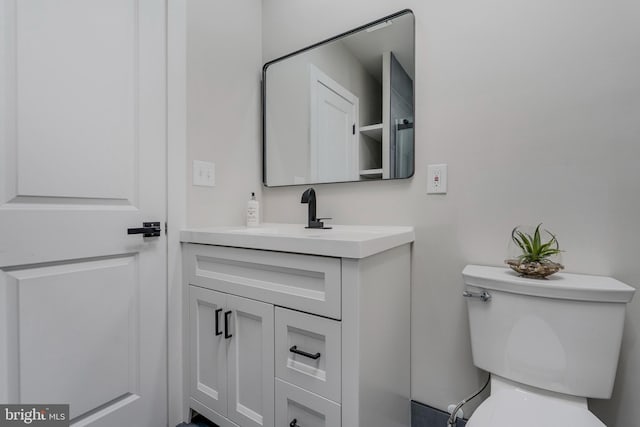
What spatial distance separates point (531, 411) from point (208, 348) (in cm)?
110

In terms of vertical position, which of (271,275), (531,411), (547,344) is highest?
(271,275)

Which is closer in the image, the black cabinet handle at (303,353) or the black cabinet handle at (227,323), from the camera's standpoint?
the black cabinet handle at (303,353)

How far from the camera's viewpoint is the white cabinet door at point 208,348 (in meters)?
1.15

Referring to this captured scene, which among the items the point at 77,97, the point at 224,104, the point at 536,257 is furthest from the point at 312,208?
the point at 77,97

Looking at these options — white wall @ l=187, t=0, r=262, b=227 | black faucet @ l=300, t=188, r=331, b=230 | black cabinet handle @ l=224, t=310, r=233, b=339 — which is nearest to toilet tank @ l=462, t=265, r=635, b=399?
black faucet @ l=300, t=188, r=331, b=230

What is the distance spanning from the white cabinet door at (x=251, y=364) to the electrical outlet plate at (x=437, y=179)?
78cm

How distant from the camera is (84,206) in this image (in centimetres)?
105

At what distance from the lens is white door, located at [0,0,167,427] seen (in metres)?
0.91

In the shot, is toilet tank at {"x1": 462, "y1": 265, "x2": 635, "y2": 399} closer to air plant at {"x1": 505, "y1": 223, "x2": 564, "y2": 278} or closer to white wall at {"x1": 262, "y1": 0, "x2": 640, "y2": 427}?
air plant at {"x1": 505, "y1": 223, "x2": 564, "y2": 278}

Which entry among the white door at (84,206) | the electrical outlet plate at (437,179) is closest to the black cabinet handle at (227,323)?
the white door at (84,206)

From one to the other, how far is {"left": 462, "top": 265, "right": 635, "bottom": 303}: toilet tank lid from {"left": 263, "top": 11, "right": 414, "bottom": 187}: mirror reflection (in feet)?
1.66

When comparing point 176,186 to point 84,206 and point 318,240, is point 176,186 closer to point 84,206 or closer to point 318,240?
point 84,206

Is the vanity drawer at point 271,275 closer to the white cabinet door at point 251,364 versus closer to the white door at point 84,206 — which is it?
Result: the white cabinet door at point 251,364

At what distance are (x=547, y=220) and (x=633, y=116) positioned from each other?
1.26ft
